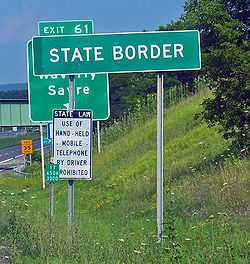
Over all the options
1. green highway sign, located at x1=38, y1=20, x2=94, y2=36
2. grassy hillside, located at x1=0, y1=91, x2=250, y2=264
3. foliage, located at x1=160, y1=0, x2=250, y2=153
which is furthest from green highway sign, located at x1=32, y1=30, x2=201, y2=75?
foliage, located at x1=160, y1=0, x2=250, y2=153

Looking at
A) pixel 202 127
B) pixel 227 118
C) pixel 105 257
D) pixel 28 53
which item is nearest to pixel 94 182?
pixel 202 127

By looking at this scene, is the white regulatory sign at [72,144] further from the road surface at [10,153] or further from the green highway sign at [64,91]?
the road surface at [10,153]

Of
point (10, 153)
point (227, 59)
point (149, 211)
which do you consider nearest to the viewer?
point (149, 211)

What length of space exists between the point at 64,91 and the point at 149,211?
10.3ft

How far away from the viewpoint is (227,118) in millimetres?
19172

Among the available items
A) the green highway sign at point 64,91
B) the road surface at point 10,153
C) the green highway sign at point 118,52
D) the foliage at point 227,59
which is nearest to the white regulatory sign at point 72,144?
the green highway sign at point 118,52

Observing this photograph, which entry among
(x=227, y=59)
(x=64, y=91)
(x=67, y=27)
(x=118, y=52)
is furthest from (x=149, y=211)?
(x=118, y=52)

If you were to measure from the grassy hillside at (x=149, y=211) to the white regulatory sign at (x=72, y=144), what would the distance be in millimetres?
750

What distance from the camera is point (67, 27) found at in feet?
57.4

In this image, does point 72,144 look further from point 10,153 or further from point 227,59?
point 10,153

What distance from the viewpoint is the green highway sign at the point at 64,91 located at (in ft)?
56.4

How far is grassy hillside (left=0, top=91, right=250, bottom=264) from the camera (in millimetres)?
9703

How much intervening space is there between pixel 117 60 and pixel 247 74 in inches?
295

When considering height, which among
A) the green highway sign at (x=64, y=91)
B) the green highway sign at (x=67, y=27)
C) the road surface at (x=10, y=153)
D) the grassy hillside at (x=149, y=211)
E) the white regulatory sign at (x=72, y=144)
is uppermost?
the green highway sign at (x=67, y=27)
